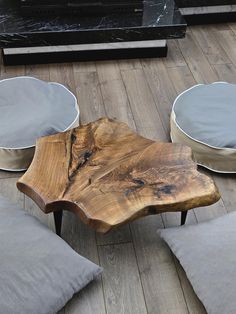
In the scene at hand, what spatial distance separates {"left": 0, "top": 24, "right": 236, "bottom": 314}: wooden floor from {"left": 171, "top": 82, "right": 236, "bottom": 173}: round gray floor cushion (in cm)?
12

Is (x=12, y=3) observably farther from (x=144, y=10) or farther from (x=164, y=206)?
(x=164, y=206)

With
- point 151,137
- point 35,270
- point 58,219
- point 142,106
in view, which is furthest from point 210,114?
→ point 35,270

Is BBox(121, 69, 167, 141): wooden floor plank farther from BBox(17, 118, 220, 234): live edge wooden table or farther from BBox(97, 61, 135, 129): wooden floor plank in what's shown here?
BBox(17, 118, 220, 234): live edge wooden table

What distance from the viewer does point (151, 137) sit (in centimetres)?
245

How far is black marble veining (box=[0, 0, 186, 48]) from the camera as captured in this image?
285 cm

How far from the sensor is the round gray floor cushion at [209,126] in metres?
2.13

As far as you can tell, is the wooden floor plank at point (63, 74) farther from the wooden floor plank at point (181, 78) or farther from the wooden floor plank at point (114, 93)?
the wooden floor plank at point (181, 78)

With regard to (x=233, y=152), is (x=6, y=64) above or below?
below

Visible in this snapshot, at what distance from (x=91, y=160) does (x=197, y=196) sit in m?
0.46

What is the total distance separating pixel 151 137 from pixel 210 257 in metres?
0.96

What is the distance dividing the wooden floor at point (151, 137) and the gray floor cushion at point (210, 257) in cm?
13

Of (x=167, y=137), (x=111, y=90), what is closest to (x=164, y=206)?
(x=167, y=137)

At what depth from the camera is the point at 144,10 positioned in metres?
3.06

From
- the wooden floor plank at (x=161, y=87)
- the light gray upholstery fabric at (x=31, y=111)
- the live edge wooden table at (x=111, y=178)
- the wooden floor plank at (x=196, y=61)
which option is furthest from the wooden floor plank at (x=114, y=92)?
the live edge wooden table at (x=111, y=178)
